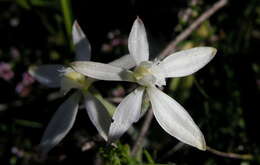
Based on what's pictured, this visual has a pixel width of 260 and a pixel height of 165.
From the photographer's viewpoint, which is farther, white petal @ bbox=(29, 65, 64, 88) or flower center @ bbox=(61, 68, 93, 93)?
white petal @ bbox=(29, 65, 64, 88)

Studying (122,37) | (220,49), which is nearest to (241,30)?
(220,49)

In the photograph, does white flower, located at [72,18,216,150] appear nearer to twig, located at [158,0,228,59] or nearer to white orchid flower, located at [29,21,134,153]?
white orchid flower, located at [29,21,134,153]

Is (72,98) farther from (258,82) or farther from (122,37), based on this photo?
(258,82)

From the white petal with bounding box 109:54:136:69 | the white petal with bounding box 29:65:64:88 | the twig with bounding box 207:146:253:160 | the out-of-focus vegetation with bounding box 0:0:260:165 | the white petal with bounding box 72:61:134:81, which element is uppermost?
the white petal with bounding box 72:61:134:81

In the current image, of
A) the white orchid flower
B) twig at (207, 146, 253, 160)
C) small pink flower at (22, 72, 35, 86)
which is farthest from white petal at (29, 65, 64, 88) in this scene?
twig at (207, 146, 253, 160)

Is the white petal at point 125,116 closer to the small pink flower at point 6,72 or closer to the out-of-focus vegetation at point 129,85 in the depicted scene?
the out-of-focus vegetation at point 129,85

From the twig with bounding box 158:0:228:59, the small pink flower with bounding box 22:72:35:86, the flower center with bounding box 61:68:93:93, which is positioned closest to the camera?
the flower center with bounding box 61:68:93:93
